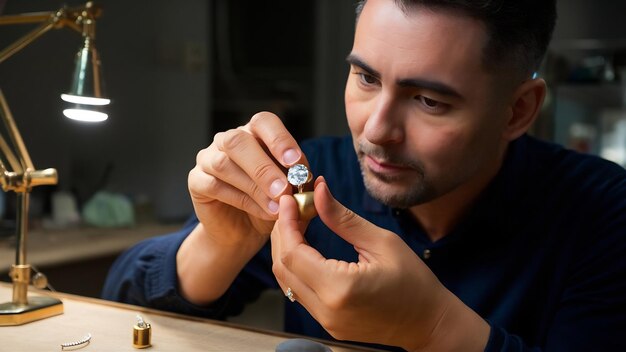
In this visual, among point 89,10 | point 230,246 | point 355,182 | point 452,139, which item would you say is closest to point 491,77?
point 452,139

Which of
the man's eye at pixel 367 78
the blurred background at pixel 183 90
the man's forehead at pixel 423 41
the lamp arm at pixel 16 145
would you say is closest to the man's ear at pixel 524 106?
the man's forehead at pixel 423 41

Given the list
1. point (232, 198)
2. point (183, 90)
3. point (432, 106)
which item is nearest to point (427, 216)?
point (432, 106)

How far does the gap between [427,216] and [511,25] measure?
1.24 feet

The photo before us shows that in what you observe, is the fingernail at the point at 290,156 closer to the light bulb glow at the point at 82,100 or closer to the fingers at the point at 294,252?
the fingers at the point at 294,252

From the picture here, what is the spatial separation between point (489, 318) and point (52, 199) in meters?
1.82

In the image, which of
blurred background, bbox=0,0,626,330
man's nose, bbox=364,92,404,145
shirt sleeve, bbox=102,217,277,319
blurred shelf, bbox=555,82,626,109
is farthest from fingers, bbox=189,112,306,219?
blurred shelf, bbox=555,82,626,109

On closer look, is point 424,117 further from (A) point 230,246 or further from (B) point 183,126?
(B) point 183,126

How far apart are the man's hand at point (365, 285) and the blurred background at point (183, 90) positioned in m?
1.44

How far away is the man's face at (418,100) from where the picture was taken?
39.9 inches

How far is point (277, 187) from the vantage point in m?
0.90

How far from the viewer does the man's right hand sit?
0.93m

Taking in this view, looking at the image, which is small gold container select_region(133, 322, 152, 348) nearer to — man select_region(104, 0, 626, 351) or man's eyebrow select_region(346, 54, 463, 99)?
man select_region(104, 0, 626, 351)

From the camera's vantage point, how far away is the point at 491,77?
1.08 meters

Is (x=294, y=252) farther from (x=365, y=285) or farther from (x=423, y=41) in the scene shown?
(x=423, y=41)
